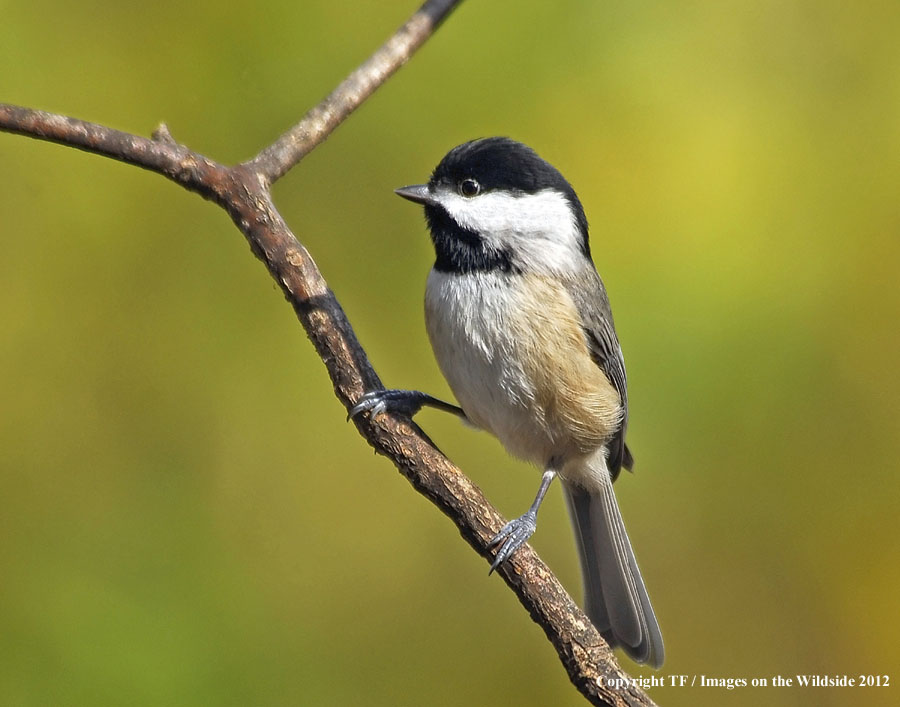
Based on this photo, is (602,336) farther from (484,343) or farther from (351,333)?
(351,333)

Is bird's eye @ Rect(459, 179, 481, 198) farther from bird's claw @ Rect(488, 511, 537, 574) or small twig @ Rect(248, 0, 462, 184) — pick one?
bird's claw @ Rect(488, 511, 537, 574)

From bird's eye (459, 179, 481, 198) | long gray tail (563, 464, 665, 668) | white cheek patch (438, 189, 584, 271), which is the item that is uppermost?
bird's eye (459, 179, 481, 198)

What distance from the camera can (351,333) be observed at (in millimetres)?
1717

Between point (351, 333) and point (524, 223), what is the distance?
545 mm

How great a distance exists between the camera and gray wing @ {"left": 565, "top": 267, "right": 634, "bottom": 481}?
2105 millimetres

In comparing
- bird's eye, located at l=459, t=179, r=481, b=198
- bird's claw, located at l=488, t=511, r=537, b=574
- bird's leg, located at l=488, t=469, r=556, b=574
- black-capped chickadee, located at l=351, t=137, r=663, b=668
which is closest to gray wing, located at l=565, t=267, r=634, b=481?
black-capped chickadee, located at l=351, t=137, r=663, b=668

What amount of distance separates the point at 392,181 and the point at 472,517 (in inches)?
51.1

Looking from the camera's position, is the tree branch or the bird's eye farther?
the bird's eye

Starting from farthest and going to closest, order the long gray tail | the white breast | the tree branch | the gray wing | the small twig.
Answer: the long gray tail → the gray wing → the white breast → the small twig → the tree branch

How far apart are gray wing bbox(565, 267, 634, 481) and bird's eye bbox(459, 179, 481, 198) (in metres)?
0.29

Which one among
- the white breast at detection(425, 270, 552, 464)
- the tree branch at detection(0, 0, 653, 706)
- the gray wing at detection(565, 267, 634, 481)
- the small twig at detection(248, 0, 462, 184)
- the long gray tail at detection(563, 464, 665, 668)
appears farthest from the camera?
the long gray tail at detection(563, 464, 665, 668)

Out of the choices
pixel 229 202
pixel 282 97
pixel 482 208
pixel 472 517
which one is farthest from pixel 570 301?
pixel 282 97

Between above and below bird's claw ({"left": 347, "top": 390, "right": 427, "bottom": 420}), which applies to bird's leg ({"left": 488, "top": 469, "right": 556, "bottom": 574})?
below

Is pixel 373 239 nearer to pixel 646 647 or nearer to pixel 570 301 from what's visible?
pixel 570 301
